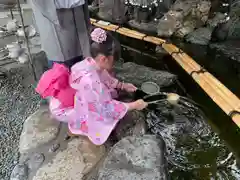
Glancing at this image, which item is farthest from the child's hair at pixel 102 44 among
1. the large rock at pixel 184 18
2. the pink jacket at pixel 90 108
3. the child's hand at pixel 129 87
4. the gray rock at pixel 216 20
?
the gray rock at pixel 216 20

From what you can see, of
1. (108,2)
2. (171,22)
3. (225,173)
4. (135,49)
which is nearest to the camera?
(225,173)

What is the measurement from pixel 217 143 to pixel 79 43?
1.97 metres

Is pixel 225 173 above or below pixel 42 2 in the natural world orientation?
below

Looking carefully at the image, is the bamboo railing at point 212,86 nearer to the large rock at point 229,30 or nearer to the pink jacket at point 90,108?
the pink jacket at point 90,108

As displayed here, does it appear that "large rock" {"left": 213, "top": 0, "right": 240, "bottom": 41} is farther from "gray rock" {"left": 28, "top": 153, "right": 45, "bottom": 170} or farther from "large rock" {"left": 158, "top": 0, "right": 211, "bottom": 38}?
"gray rock" {"left": 28, "top": 153, "right": 45, "bottom": 170}

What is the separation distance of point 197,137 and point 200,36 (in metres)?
3.27

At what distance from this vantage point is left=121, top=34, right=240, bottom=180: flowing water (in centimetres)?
265

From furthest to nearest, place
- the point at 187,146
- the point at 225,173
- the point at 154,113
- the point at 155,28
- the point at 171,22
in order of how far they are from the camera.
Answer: the point at 155,28 → the point at 171,22 → the point at 154,113 → the point at 187,146 → the point at 225,173

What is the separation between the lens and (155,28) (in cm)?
618

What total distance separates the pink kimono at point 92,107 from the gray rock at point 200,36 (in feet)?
11.9

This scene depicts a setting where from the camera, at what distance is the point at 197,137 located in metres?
2.99

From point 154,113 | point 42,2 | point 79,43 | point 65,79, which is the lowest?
point 154,113

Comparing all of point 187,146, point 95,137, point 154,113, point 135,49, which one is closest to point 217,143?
point 187,146

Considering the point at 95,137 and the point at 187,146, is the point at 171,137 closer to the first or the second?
the point at 187,146
